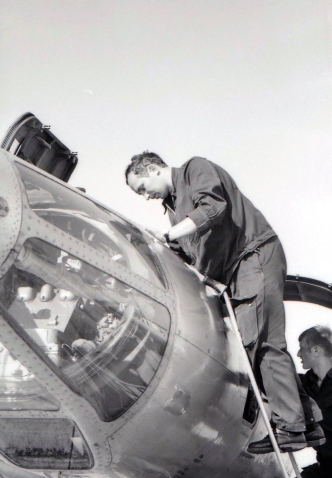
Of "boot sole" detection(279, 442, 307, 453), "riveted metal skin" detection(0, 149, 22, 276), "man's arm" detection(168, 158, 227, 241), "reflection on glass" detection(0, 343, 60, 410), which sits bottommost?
"reflection on glass" detection(0, 343, 60, 410)

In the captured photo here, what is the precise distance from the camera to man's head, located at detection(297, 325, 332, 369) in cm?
595

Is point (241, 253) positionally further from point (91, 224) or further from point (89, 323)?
point (89, 323)

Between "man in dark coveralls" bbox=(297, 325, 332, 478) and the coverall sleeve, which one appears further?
"man in dark coveralls" bbox=(297, 325, 332, 478)

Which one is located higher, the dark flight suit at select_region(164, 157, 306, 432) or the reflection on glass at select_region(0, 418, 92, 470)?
the dark flight suit at select_region(164, 157, 306, 432)

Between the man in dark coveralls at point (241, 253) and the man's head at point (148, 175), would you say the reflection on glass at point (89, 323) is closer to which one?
the man in dark coveralls at point (241, 253)

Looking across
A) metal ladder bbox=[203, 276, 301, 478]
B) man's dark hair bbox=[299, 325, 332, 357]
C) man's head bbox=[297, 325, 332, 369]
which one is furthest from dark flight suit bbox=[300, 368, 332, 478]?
metal ladder bbox=[203, 276, 301, 478]

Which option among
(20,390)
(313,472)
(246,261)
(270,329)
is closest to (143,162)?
(246,261)

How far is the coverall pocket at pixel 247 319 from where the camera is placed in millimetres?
4395

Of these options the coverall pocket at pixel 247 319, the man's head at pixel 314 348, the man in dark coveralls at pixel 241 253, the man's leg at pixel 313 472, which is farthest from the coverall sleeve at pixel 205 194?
the man's leg at pixel 313 472

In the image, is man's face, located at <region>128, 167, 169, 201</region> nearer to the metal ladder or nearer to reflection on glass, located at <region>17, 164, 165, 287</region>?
reflection on glass, located at <region>17, 164, 165, 287</region>

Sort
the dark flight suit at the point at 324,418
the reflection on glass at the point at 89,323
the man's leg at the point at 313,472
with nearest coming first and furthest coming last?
the reflection on glass at the point at 89,323, the dark flight suit at the point at 324,418, the man's leg at the point at 313,472

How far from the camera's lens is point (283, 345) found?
445 centimetres

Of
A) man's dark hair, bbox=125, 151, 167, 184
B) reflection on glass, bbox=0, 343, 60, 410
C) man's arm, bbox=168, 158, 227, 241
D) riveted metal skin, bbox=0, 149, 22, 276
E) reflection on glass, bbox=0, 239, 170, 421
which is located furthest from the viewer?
man's dark hair, bbox=125, 151, 167, 184

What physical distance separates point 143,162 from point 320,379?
8.87 feet
